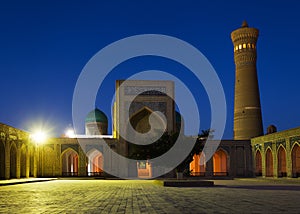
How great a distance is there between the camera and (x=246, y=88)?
29.3m

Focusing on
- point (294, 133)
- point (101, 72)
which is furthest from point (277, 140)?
point (101, 72)

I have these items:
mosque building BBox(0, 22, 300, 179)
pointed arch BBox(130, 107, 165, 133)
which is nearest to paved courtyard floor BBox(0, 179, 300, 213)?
mosque building BBox(0, 22, 300, 179)

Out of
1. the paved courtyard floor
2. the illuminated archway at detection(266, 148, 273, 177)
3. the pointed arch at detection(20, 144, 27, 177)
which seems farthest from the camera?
the illuminated archway at detection(266, 148, 273, 177)

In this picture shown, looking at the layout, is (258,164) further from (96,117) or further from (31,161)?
(31,161)

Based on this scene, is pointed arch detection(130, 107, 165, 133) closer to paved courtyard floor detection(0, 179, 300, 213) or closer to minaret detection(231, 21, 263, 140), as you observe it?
minaret detection(231, 21, 263, 140)

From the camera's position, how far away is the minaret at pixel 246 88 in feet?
95.5

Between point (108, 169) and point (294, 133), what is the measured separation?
11729mm

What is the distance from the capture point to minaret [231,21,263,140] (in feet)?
95.5

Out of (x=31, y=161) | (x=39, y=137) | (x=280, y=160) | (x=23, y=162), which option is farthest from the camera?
(x=39, y=137)

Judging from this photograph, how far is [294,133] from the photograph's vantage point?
2117cm

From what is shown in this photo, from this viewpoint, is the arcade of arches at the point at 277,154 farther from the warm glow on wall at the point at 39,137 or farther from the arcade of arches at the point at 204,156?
the warm glow on wall at the point at 39,137

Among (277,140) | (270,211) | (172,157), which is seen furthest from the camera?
(277,140)

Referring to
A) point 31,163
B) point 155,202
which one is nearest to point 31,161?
point 31,163

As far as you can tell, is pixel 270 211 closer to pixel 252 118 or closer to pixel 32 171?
pixel 32 171
